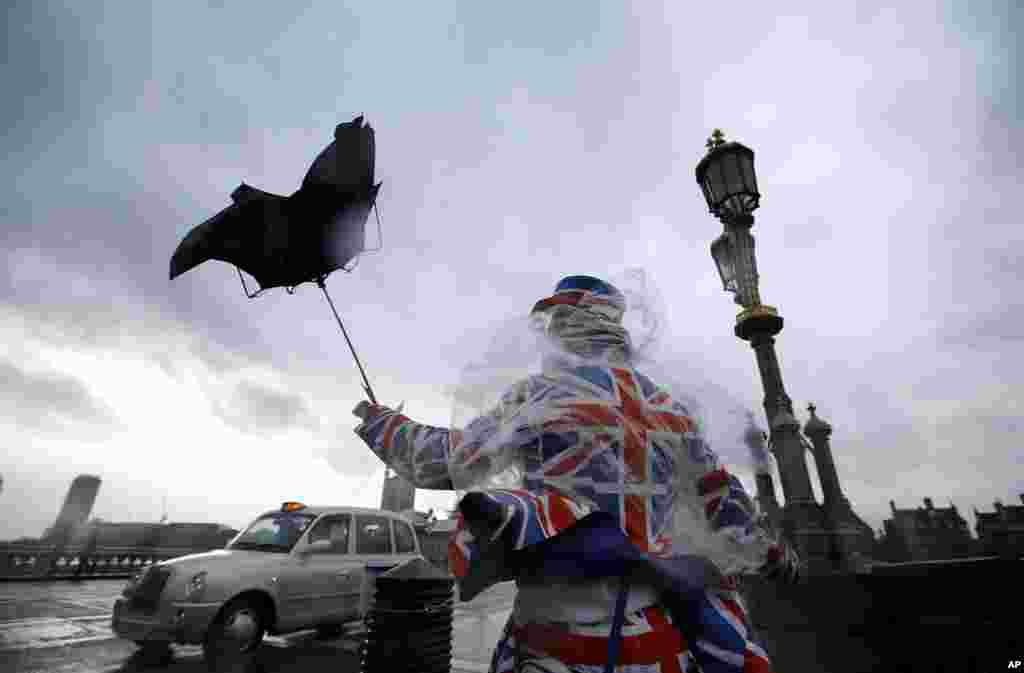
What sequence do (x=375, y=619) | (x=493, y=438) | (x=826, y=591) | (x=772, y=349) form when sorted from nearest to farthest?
(x=493, y=438) → (x=375, y=619) → (x=826, y=591) → (x=772, y=349)

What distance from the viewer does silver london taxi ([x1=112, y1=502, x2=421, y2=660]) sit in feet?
15.8

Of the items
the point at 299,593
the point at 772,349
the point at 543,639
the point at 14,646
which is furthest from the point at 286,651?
the point at 772,349

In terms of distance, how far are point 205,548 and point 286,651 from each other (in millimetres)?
12252

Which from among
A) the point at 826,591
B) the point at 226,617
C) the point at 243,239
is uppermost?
the point at 243,239

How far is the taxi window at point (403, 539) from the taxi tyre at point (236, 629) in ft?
6.78

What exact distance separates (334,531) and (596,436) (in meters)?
6.43

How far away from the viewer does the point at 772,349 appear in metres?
7.05

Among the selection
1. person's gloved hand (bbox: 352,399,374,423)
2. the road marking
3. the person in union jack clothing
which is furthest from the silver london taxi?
the person in union jack clothing

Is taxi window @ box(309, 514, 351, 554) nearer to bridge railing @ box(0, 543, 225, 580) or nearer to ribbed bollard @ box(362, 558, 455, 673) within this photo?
ribbed bollard @ box(362, 558, 455, 673)

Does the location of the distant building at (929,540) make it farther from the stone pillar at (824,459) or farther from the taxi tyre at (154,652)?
the taxi tyre at (154,652)

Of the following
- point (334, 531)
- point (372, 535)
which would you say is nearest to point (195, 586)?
point (334, 531)

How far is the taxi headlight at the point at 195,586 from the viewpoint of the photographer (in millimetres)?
4848

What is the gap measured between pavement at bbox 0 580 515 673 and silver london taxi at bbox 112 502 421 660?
0.25 metres

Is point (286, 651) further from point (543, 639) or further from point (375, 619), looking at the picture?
point (543, 639)
